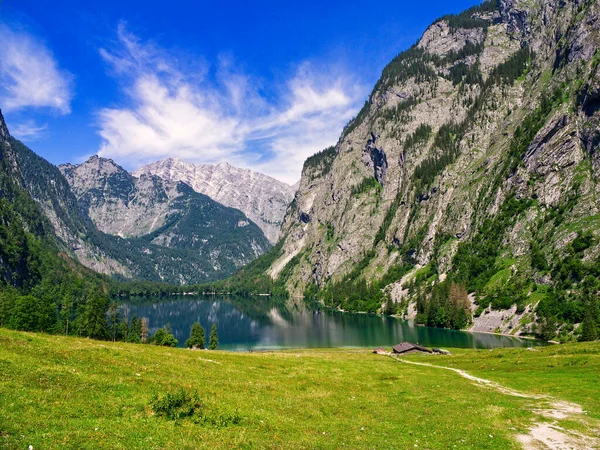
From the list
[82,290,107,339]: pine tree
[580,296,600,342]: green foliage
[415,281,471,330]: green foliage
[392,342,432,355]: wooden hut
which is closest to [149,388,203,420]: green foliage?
[82,290,107,339]: pine tree

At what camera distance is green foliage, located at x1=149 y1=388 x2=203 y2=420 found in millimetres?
21266

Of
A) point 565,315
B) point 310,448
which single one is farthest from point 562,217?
point 310,448

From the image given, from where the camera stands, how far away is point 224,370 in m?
41.2

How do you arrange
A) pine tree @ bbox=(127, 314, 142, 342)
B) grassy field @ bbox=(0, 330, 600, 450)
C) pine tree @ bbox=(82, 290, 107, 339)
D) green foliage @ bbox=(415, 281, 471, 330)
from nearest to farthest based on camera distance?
grassy field @ bbox=(0, 330, 600, 450) < pine tree @ bbox=(82, 290, 107, 339) < pine tree @ bbox=(127, 314, 142, 342) < green foliage @ bbox=(415, 281, 471, 330)

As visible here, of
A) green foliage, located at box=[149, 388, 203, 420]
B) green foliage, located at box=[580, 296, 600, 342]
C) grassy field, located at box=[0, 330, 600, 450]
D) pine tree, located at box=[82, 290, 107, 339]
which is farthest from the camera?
green foliage, located at box=[580, 296, 600, 342]

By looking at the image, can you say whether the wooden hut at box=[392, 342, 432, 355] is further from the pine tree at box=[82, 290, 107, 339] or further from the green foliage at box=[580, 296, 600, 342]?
the pine tree at box=[82, 290, 107, 339]

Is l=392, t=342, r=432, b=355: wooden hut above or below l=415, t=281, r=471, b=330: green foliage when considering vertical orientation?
below

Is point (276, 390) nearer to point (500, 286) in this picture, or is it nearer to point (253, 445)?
point (253, 445)

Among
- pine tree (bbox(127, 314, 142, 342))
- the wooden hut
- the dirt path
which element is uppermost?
the dirt path

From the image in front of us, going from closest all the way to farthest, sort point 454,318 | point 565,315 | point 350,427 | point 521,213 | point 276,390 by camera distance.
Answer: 1. point 350,427
2. point 276,390
3. point 565,315
4. point 454,318
5. point 521,213

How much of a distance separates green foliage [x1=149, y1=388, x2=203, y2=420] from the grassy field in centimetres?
39

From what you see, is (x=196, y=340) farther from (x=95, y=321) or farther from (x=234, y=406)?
(x=234, y=406)

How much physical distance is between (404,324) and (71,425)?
7279 inches

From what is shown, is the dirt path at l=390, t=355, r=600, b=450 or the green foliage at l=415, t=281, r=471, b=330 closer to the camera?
the dirt path at l=390, t=355, r=600, b=450
